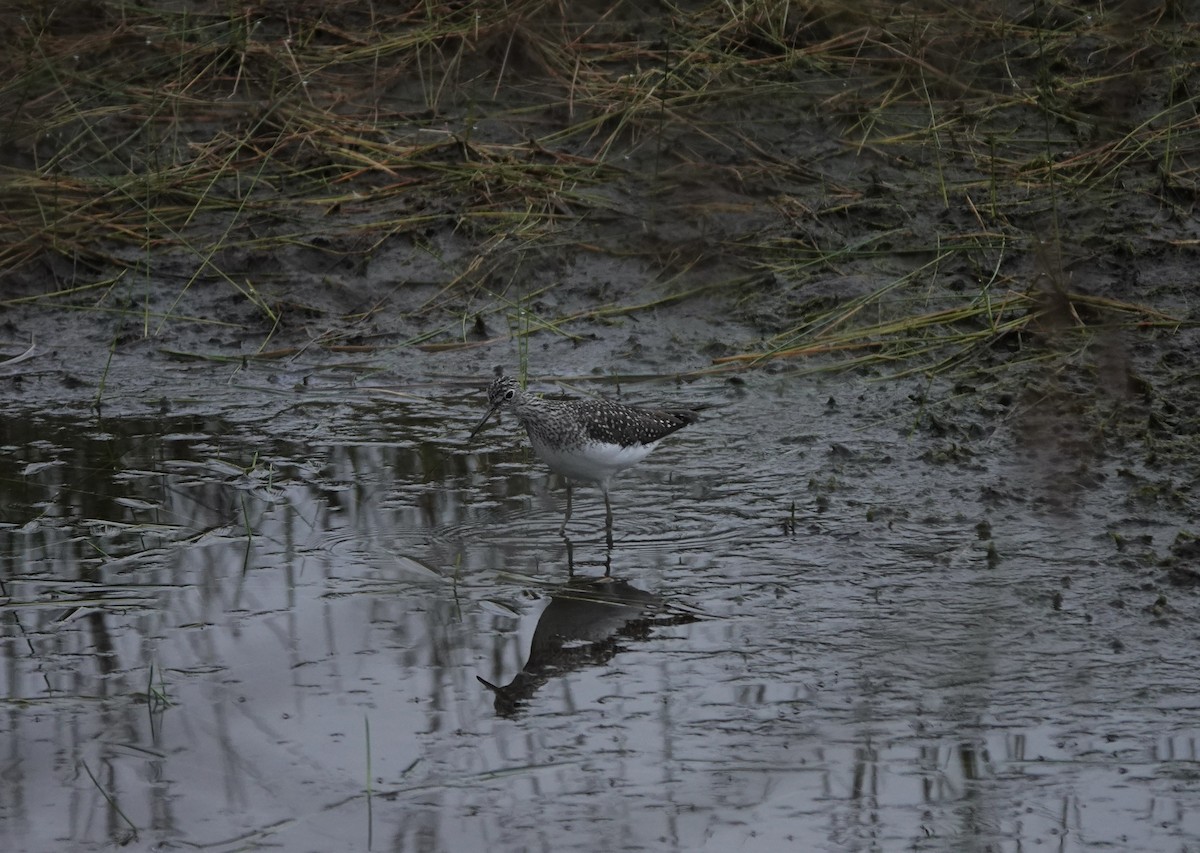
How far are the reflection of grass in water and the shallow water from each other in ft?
5.81

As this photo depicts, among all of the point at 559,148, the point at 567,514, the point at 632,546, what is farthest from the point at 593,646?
the point at 559,148

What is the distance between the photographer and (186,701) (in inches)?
210

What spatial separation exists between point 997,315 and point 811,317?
1.16 meters

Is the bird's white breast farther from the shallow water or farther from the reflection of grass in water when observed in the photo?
the reflection of grass in water

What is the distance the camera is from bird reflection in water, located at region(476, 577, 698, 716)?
545 centimetres

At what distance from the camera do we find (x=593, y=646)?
5.77 meters

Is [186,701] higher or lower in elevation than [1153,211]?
lower

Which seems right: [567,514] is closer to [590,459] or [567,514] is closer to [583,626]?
[590,459]

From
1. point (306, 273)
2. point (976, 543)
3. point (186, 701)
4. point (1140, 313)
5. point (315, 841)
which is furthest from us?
point (306, 273)

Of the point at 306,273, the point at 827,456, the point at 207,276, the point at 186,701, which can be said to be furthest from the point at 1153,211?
the point at 186,701

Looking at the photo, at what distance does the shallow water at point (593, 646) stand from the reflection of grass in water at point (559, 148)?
1.77m

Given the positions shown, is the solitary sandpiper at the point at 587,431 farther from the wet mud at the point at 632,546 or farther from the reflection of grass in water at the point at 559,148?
the reflection of grass in water at the point at 559,148

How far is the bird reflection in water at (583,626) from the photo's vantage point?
545cm

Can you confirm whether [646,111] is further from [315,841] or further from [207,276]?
[315,841]
